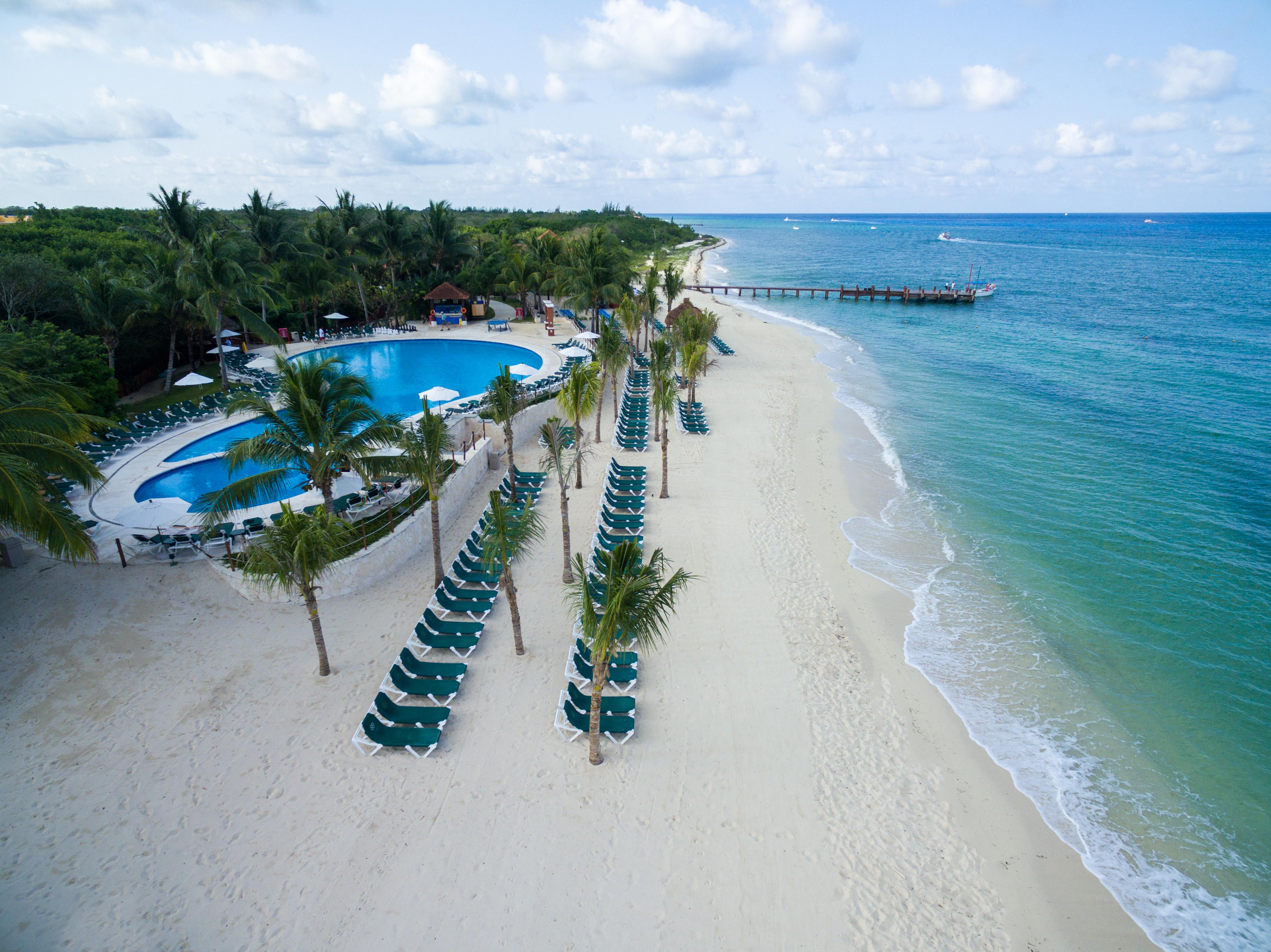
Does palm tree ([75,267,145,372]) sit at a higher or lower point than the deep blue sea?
higher

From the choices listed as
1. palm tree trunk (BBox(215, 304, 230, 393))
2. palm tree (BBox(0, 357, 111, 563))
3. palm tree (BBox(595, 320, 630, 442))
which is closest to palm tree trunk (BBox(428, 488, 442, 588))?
palm tree (BBox(0, 357, 111, 563))

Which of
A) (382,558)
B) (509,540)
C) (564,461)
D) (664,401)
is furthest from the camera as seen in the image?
(664,401)

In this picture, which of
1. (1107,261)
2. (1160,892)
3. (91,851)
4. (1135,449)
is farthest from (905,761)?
(1107,261)

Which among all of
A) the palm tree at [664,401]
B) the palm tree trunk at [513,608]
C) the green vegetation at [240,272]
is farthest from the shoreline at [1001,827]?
the green vegetation at [240,272]

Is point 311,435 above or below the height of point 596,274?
below

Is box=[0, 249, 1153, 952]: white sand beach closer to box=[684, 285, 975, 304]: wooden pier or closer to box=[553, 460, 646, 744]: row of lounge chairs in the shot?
box=[553, 460, 646, 744]: row of lounge chairs

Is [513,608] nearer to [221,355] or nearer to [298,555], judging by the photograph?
[298,555]

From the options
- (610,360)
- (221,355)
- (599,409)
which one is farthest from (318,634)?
(221,355)
